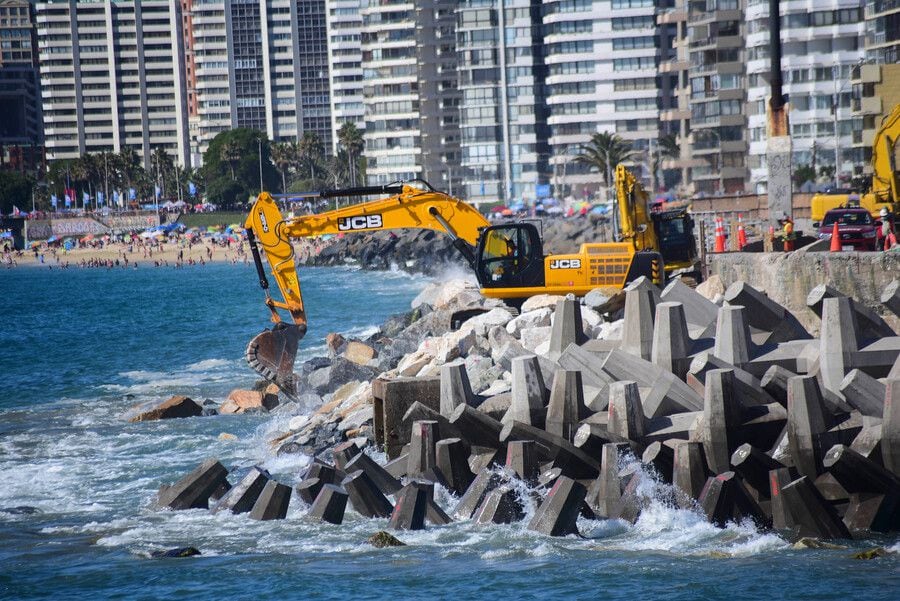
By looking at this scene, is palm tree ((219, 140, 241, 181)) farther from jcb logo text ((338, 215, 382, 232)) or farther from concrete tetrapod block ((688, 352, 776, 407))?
concrete tetrapod block ((688, 352, 776, 407))

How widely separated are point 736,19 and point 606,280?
70.7m

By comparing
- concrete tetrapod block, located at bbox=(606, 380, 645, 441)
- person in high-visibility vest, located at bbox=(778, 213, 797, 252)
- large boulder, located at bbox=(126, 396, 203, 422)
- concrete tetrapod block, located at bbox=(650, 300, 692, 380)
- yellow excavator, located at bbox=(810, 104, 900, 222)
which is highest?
yellow excavator, located at bbox=(810, 104, 900, 222)

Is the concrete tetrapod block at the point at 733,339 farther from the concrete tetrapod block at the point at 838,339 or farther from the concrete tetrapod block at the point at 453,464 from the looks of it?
the concrete tetrapod block at the point at 453,464

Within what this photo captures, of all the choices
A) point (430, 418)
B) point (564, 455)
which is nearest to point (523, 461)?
point (564, 455)

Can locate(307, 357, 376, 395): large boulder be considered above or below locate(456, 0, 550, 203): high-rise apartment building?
below

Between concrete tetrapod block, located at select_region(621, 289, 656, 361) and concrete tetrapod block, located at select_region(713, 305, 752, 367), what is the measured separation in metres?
1.01

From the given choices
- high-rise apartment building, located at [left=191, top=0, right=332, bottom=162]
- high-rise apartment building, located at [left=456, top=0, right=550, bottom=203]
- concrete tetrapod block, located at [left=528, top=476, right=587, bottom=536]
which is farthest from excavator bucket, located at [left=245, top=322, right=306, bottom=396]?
high-rise apartment building, located at [left=191, top=0, right=332, bottom=162]

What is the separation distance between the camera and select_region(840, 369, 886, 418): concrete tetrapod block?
14852mm

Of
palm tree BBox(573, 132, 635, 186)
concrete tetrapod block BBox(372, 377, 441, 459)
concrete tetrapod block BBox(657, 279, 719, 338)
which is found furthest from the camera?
palm tree BBox(573, 132, 635, 186)

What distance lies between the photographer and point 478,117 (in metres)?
118

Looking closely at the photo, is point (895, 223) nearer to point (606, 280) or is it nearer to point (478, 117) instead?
point (606, 280)

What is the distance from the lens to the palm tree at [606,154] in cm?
10456

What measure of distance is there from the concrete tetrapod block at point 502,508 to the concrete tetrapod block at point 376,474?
57.0 inches

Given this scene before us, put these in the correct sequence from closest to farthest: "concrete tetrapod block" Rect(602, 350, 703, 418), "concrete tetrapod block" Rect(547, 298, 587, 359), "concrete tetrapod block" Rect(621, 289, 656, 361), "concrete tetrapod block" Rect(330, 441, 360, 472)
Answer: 1. "concrete tetrapod block" Rect(602, 350, 703, 418)
2. "concrete tetrapod block" Rect(330, 441, 360, 472)
3. "concrete tetrapod block" Rect(621, 289, 656, 361)
4. "concrete tetrapod block" Rect(547, 298, 587, 359)
